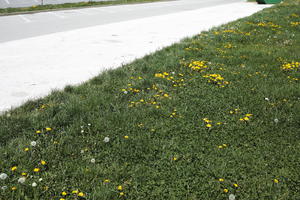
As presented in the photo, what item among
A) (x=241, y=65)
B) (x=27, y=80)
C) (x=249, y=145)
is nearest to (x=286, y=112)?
(x=249, y=145)

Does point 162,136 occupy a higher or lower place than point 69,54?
lower

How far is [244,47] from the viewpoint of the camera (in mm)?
7270

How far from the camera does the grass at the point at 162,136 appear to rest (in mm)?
2781

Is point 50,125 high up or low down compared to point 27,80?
down

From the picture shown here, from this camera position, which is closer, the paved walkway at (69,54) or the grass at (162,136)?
the grass at (162,136)

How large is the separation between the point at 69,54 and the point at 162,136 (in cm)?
447

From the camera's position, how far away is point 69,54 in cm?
699

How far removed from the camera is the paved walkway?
16.4 ft

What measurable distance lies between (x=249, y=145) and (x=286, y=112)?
121 centimetres

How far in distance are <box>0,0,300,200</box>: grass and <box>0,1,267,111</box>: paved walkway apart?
59 cm

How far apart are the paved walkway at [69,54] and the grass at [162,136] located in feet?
1.93

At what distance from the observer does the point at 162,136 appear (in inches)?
141

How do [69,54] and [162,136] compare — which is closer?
[162,136]

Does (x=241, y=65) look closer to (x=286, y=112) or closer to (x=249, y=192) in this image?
(x=286, y=112)
